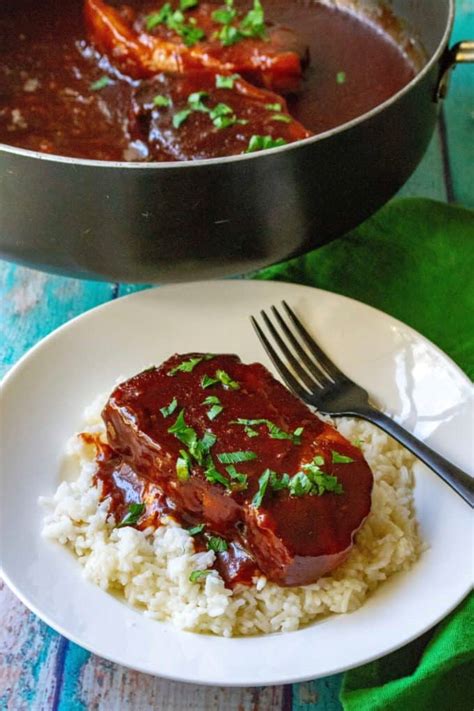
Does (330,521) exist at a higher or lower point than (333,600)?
higher

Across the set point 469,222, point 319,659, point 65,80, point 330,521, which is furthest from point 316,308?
point 65,80

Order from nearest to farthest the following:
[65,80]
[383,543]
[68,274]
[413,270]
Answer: [383,543], [68,274], [413,270], [65,80]

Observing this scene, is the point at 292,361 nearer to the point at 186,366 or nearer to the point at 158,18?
the point at 186,366

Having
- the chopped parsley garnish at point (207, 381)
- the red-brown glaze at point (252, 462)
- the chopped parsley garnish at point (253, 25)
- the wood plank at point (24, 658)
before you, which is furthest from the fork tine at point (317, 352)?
the chopped parsley garnish at point (253, 25)

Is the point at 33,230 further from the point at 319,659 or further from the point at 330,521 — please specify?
the point at 319,659

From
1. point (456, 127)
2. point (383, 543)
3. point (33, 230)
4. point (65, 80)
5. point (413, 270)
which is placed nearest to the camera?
point (383, 543)

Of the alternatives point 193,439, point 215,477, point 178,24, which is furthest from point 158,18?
point 215,477

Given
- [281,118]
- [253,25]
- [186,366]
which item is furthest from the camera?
[253,25]

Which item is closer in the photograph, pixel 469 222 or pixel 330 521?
pixel 330 521
